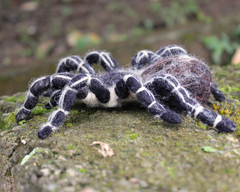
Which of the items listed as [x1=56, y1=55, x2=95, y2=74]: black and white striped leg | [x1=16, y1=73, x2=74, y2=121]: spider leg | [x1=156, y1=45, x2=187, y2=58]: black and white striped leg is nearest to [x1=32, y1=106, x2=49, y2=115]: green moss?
[x1=16, y1=73, x2=74, y2=121]: spider leg

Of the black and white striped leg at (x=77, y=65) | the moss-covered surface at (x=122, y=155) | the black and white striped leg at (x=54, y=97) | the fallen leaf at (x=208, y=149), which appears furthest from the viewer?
the black and white striped leg at (x=77, y=65)

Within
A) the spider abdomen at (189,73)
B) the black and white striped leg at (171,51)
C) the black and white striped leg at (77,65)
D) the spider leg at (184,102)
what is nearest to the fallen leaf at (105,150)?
the spider leg at (184,102)

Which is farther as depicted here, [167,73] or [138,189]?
[167,73]

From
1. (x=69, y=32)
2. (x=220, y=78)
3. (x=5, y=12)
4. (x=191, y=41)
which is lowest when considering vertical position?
(x=220, y=78)

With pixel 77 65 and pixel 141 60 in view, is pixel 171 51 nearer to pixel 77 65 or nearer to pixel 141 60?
pixel 141 60

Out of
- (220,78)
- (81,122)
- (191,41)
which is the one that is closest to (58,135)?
(81,122)

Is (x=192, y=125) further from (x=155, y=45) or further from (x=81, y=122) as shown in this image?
(x=155, y=45)

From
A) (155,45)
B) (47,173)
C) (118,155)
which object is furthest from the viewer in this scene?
(155,45)

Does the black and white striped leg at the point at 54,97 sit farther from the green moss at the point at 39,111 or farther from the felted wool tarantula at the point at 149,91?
the green moss at the point at 39,111

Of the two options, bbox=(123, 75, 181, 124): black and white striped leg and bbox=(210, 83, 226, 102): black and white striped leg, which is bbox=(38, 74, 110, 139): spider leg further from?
bbox=(210, 83, 226, 102): black and white striped leg
